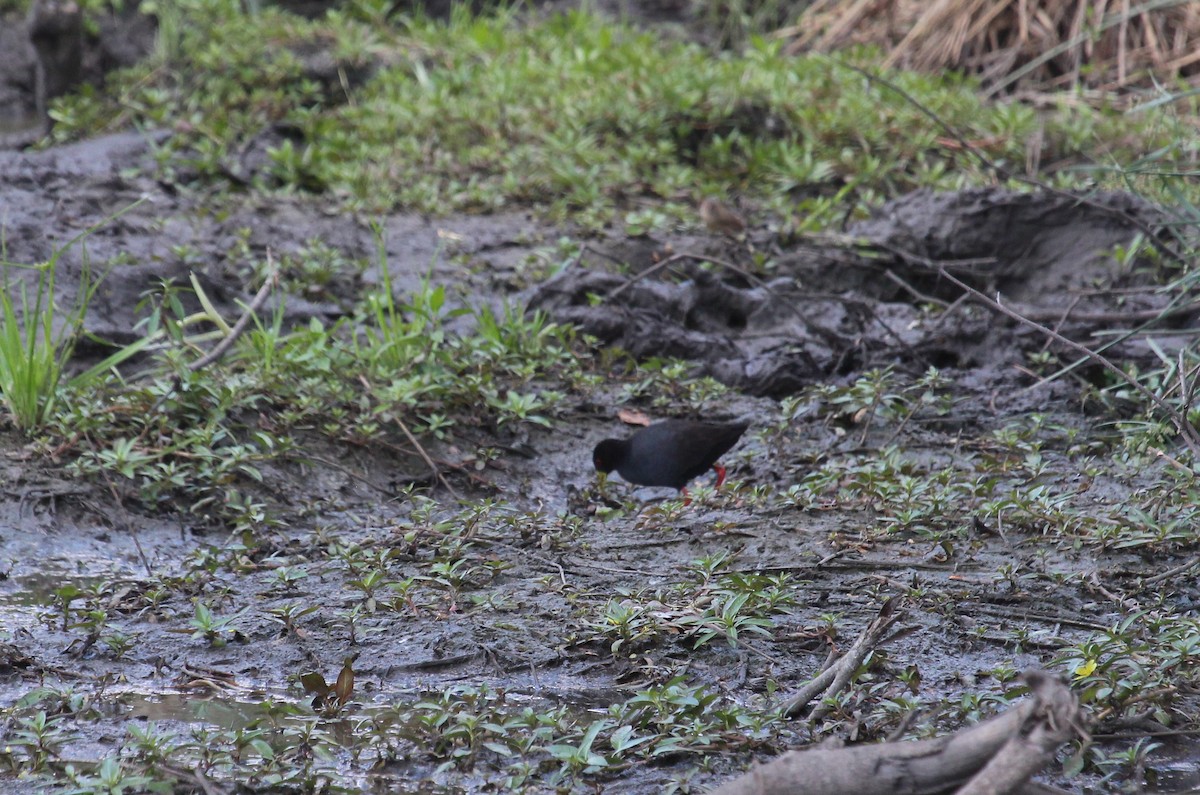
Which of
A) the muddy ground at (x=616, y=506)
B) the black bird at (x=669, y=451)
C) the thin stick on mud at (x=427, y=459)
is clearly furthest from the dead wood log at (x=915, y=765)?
the thin stick on mud at (x=427, y=459)

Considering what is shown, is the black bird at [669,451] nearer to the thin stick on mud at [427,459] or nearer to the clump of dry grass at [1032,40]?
the thin stick on mud at [427,459]

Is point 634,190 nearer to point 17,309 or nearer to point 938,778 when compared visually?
point 17,309

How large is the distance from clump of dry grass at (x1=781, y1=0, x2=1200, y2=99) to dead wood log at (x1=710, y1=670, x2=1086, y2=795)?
300 inches

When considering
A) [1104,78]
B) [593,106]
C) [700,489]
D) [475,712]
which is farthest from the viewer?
[1104,78]

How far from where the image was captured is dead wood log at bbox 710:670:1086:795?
5.82 ft

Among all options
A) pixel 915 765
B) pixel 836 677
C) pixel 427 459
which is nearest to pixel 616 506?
pixel 427 459

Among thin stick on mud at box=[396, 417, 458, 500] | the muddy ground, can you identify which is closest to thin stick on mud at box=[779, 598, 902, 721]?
the muddy ground

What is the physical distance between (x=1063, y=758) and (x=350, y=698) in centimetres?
164

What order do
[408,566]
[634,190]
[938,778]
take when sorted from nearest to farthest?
[938,778] < [408,566] < [634,190]

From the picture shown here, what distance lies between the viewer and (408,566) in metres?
3.59

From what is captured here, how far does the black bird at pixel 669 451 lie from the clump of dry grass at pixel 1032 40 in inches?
215

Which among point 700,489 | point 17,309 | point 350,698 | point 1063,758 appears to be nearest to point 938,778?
point 1063,758

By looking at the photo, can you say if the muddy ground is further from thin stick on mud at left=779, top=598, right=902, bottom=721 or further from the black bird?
the black bird

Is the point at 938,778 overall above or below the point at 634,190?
above
